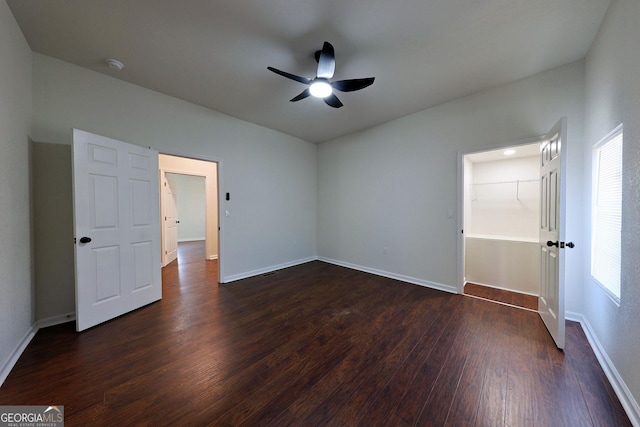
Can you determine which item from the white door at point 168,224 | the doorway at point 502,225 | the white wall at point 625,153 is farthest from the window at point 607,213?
the white door at point 168,224

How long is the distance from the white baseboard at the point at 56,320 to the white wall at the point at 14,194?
13 centimetres

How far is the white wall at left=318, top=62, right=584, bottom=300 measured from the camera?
8.07 feet

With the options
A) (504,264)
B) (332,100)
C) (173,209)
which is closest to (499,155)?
(504,264)

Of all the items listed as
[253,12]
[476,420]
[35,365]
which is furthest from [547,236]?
[35,365]

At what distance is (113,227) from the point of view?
8.36ft

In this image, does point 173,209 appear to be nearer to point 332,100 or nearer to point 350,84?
point 332,100

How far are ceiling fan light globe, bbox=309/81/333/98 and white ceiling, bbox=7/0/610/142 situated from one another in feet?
1.15

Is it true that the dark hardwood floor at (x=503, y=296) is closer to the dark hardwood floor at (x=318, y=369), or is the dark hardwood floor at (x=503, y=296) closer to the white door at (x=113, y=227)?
the dark hardwood floor at (x=318, y=369)

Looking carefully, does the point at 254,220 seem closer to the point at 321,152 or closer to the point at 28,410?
the point at 321,152

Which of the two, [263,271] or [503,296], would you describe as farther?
[263,271]

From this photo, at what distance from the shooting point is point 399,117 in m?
3.78

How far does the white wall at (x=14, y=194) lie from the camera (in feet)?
5.54

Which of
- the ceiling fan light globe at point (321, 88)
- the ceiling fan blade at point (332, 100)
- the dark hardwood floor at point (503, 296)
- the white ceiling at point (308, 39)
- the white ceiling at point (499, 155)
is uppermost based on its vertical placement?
the white ceiling at point (308, 39)

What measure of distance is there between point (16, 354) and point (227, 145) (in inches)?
123
